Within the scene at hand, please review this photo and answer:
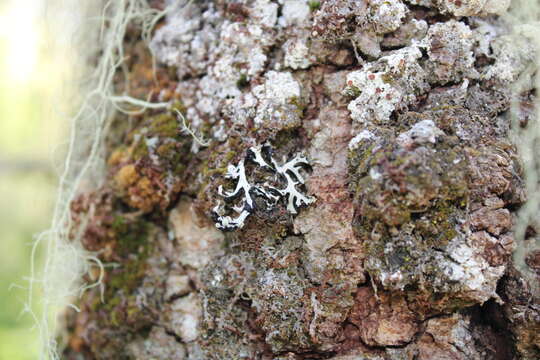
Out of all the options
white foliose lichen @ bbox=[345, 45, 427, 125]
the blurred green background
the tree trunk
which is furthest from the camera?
the blurred green background

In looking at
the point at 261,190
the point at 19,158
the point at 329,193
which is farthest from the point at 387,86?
the point at 19,158

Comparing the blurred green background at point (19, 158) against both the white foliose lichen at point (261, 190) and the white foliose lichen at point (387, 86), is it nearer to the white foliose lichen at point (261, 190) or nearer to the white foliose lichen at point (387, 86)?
the white foliose lichen at point (261, 190)

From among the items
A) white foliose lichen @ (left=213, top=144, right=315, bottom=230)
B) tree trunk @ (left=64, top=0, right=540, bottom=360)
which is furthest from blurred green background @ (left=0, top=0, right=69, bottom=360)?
white foliose lichen @ (left=213, top=144, right=315, bottom=230)

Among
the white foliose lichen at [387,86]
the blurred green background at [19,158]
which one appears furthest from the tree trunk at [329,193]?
the blurred green background at [19,158]

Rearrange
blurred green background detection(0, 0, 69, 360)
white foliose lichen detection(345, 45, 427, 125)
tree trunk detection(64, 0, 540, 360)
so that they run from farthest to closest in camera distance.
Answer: blurred green background detection(0, 0, 69, 360)
white foliose lichen detection(345, 45, 427, 125)
tree trunk detection(64, 0, 540, 360)

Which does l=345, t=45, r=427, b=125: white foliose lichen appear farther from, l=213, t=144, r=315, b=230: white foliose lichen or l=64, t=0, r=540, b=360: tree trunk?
l=213, t=144, r=315, b=230: white foliose lichen

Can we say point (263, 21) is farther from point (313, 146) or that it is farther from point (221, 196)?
point (221, 196)

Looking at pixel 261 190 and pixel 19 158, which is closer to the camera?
pixel 261 190

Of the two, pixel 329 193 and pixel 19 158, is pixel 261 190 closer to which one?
pixel 329 193
